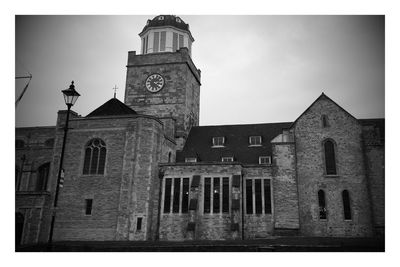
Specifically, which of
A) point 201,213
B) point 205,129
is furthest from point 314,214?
point 205,129

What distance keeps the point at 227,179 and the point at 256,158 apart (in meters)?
5.39

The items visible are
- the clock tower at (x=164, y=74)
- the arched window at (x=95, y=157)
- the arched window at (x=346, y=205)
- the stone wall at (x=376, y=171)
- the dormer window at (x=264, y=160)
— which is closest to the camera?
the stone wall at (x=376, y=171)

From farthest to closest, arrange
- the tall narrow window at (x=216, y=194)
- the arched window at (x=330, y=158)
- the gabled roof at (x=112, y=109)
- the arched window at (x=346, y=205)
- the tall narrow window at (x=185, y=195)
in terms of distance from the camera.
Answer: the gabled roof at (x=112, y=109) < the arched window at (x=330, y=158) < the tall narrow window at (x=185, y=195) < the tall narrow window at (x=216, y=194) < the arched window at (x=346, y=205)

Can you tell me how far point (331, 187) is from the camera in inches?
1221

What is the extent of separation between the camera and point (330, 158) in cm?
3195

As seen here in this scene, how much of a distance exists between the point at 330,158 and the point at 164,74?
1988cm

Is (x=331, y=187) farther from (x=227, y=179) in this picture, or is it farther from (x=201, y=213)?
(x=201, y=213)

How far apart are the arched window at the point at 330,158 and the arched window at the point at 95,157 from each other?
18.9 m

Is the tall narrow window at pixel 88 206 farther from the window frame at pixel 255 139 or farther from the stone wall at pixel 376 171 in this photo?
the stone wall at pixel 376 171

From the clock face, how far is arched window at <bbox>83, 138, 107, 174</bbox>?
11.2 meters

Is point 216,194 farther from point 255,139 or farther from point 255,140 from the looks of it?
point 255,139

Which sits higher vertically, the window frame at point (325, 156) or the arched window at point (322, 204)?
the window frame at point (325, 156)

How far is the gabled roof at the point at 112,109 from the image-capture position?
34.4 meters

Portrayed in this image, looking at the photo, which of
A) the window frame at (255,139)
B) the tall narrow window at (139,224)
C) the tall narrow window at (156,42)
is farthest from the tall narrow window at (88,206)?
the tall narrow window at (156,42)
